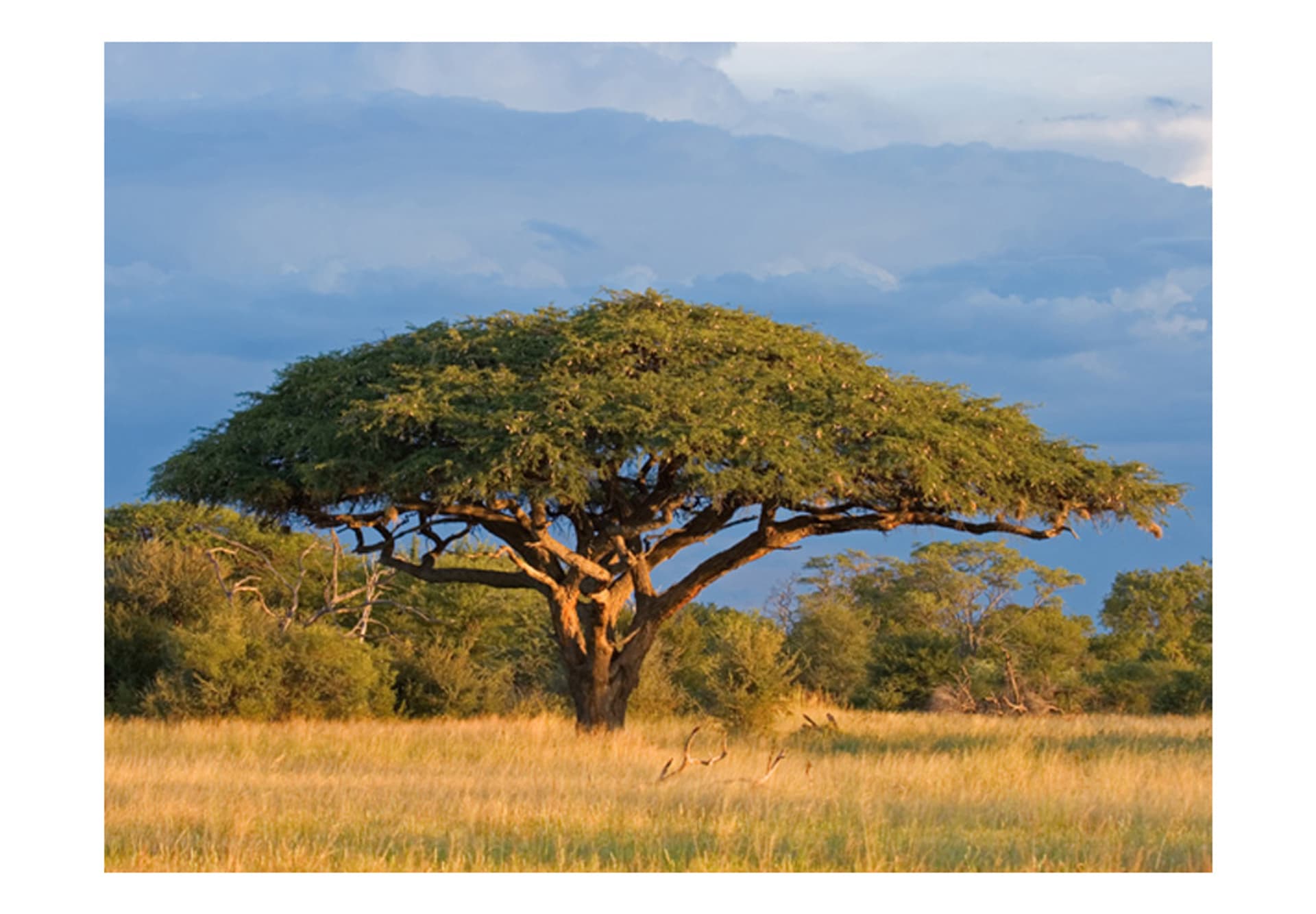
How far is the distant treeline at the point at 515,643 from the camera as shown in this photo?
1009 inches

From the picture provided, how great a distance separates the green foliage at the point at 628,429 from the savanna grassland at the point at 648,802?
3.62 m

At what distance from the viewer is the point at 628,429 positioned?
57.7 ft

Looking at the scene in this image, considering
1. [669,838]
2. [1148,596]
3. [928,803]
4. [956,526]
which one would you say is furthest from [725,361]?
[1148,596]

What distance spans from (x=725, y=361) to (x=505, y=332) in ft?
11.9

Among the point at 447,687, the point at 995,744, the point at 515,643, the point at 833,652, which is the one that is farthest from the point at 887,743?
the point at 515,643

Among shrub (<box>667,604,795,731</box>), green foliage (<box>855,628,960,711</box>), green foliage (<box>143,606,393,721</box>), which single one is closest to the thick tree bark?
shrub (<box>667,604,795,731</box>)

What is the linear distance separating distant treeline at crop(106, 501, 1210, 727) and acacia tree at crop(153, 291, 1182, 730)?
3.14m

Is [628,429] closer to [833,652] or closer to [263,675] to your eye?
[263,675]

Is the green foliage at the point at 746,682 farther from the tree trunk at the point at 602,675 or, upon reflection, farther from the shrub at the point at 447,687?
the shrub at the point at 447,687

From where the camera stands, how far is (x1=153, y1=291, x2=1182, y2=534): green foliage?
17609 millimetres

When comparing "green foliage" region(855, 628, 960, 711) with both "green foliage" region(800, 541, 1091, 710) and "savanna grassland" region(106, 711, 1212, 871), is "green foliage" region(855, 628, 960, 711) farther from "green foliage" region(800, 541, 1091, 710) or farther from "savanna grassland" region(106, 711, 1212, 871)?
"savanna grassland" region(106, 711, 1212, 871)

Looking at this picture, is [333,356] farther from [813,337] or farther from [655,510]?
[813,337]

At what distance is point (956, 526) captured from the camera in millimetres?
21109

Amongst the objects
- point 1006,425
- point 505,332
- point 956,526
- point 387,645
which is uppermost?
point 505,332
